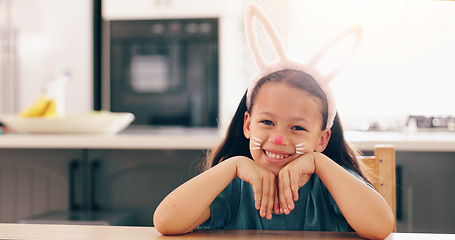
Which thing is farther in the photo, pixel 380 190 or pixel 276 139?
pixel 380 190

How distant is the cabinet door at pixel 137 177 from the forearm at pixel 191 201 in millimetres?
1151

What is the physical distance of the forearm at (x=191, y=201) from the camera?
0.68 metres

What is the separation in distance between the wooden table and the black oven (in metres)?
2.32

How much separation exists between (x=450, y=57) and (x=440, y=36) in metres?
0.15

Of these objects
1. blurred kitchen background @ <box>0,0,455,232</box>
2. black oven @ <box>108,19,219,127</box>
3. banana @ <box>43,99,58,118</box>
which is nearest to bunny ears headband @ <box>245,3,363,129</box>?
banana @ <box>43,99,58,118</box>

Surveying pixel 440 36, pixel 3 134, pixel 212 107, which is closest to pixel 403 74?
pixel 440 36

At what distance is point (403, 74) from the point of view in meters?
2.94

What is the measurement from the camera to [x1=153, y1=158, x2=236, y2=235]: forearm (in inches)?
26.6

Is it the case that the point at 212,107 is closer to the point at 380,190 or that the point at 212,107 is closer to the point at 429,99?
the point at 429,99

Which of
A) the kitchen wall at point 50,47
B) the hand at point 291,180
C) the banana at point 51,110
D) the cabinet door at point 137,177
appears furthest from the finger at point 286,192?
the kitchen wall at point 50,47

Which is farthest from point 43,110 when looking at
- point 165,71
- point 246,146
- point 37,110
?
point 246,146

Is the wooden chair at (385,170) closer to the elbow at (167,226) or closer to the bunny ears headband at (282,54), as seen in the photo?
the bunny ears headband at (282,54)

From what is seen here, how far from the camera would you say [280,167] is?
776 mm

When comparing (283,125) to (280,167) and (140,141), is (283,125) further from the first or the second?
(140,141)
